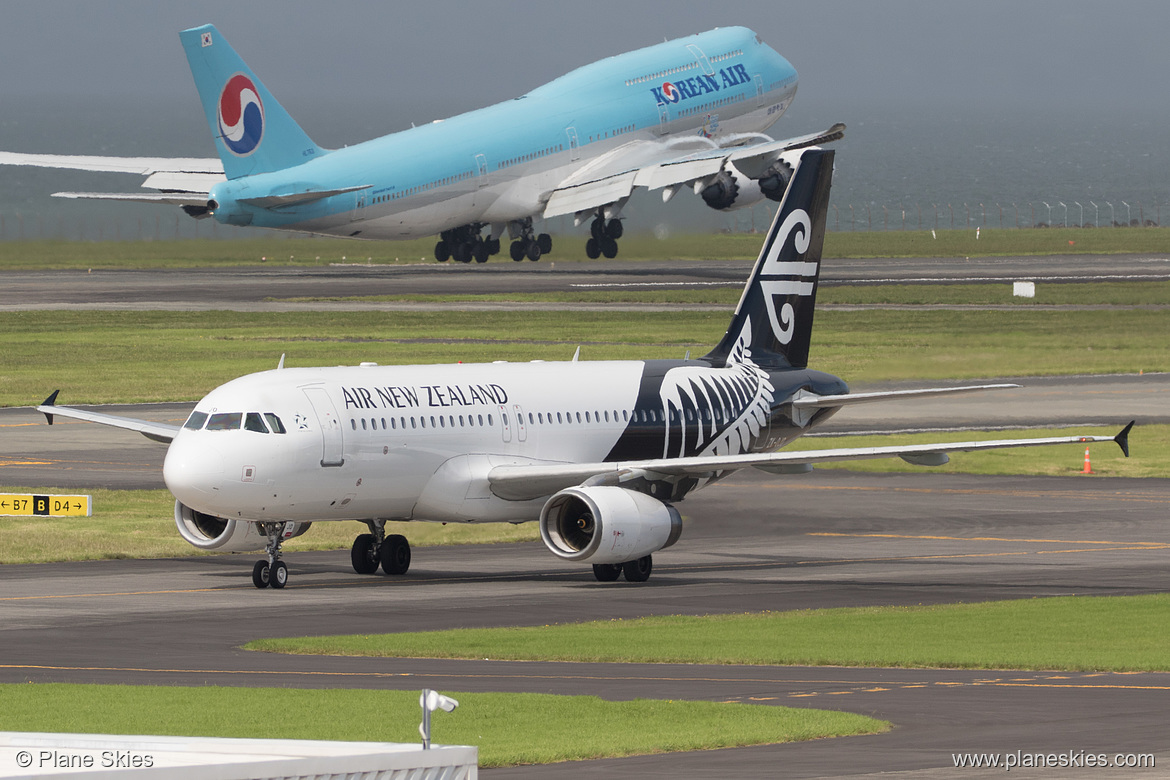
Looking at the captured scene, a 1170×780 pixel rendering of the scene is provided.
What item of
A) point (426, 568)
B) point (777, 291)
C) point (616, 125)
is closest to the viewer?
point (426, 568)

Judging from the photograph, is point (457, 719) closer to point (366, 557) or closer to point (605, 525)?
point (605, 525)

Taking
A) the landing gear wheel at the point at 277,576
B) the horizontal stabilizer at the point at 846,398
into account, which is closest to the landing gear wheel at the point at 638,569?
the horizontal stabilizer at the point at 846,398

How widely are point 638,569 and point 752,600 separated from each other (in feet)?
13.2

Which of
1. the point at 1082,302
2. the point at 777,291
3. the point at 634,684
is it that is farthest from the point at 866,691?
the point at 1082,302

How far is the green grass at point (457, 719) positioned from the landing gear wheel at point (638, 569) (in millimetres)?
15054

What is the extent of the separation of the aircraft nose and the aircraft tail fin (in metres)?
56.4

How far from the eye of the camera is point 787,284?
48656mm

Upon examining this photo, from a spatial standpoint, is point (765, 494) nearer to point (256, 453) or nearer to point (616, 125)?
point (256, 453)

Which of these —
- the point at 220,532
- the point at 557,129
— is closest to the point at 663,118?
the point at 557,129

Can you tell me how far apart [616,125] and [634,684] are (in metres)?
85.2

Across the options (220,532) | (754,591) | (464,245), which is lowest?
(754,591)

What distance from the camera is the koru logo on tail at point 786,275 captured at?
48.1 m

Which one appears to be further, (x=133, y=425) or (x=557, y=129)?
(x=557, y=129)

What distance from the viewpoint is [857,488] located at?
180ft
